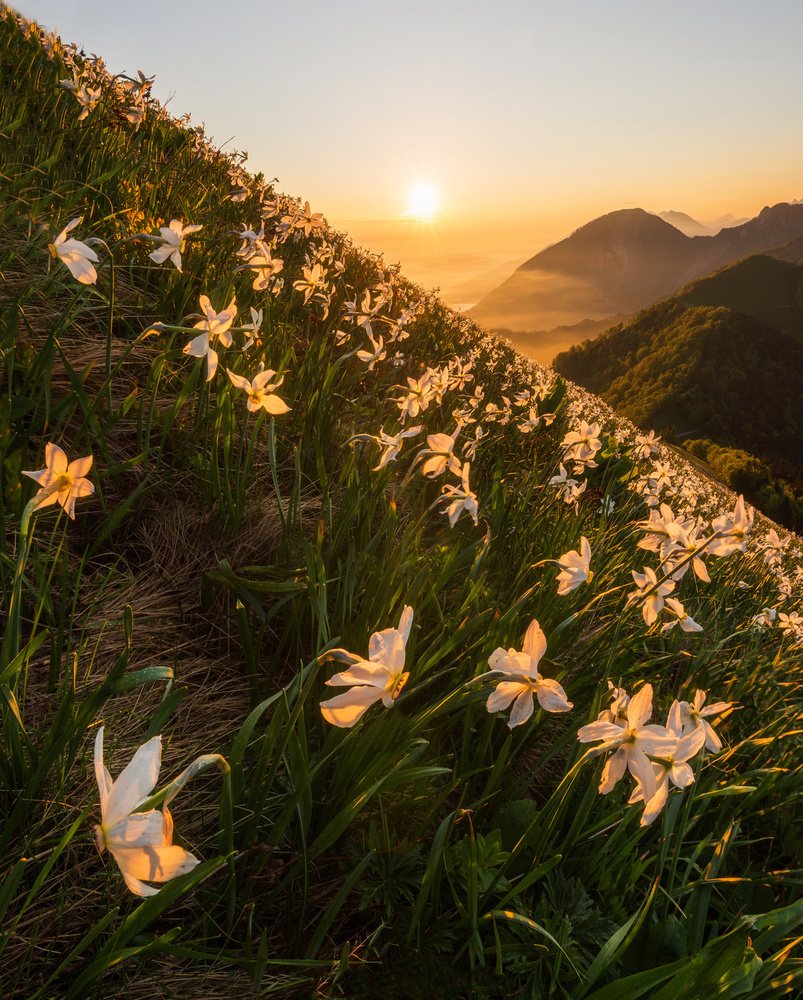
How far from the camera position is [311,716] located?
167 centimetres

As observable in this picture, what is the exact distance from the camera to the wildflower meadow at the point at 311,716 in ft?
3.52

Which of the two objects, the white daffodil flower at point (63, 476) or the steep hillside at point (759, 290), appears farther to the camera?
the steep hillside at point (759, 290)

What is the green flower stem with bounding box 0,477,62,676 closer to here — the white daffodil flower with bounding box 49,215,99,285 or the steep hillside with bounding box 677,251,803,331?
the white daffodil flower with bounding box 49,215,99,285

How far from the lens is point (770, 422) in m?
114

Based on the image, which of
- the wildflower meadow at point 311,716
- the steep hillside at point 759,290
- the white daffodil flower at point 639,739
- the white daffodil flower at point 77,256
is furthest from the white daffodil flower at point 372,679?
the steep hillside at point 759,290

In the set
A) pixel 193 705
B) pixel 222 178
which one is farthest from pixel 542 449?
pixel 222 178

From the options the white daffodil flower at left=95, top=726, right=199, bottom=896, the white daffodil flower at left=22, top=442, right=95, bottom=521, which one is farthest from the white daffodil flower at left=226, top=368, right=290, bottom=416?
the white daffodil flower at left=95, top=726, right=199, bottom=896

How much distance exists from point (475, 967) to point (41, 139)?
16.3 feet

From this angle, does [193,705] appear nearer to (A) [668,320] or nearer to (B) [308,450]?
(B) [308,450]

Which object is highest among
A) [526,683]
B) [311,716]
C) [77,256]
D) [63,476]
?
[77,256]

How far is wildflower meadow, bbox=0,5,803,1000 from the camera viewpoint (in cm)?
107

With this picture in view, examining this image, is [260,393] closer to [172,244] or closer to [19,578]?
[172,244]

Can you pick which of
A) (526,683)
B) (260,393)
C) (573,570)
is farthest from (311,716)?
(260,393)

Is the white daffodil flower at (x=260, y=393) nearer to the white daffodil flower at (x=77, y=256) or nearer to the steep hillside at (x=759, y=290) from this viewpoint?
the white daffodil flower at (x=77, y=256)
